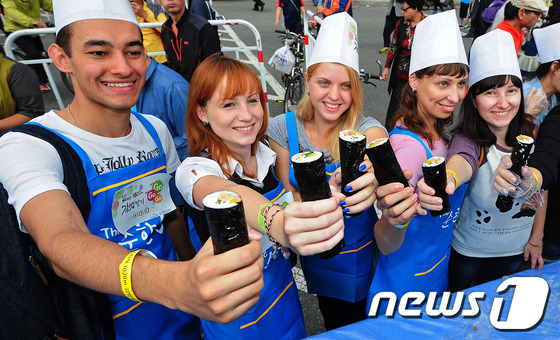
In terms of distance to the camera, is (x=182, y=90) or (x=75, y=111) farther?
(x=182, y=90)

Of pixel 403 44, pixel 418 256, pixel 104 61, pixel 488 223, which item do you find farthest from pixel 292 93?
pixel 104 61

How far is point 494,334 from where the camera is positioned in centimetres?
123

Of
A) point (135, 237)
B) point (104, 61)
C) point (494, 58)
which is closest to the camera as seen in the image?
point (104, 61)

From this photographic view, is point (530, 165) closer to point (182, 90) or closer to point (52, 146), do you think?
point (52, 146)

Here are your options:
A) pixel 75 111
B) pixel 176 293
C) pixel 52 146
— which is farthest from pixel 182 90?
pixel 176 293

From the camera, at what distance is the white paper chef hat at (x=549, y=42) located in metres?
2.12

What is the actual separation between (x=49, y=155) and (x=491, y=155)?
1946 mm

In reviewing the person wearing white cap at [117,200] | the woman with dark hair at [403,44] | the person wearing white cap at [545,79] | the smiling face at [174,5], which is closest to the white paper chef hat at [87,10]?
the person wearing white cap at [117,200]

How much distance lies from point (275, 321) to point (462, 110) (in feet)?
4.87

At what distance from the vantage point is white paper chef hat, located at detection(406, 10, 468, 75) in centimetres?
174

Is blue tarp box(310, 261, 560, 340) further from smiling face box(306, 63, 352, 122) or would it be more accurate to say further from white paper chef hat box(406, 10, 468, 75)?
white paper chef hat box(406, 10, 468, 75)

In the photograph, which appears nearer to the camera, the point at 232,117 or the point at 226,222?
the point at 226,222

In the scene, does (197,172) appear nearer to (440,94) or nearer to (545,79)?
(440,94)

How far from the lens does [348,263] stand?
1.81 meters
